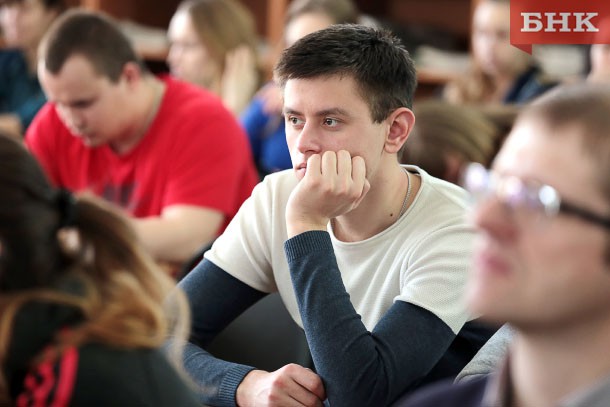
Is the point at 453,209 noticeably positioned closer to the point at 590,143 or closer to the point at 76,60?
the point at 590,143

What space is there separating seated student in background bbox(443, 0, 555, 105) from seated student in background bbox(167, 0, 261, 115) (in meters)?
0.86

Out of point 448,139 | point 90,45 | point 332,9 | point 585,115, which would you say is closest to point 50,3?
point 332,9

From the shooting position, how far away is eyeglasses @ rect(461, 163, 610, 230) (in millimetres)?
858

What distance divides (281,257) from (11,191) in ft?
2.24

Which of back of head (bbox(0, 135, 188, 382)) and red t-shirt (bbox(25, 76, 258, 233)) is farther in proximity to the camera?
red t-shirt (bbox(25, 76, 258, 233))

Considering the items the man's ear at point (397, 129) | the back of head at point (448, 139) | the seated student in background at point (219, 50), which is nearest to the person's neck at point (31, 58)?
the seated student in background at point (219, 50)

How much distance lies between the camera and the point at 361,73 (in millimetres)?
1609

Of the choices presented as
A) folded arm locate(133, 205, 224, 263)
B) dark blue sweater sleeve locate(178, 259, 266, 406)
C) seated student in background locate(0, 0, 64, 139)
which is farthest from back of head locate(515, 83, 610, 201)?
seated student in background locate(0, 0, 64, 139)

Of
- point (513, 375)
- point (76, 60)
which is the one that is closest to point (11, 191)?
point (513, 375)

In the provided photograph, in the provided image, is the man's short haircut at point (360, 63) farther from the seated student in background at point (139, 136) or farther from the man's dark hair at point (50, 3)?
the man's dark hair at point (50, 3)

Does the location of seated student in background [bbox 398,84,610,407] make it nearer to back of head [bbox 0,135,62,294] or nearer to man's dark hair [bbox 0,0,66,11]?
back of head [bbox 0,135,62,294]

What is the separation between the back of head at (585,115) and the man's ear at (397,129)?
687mm

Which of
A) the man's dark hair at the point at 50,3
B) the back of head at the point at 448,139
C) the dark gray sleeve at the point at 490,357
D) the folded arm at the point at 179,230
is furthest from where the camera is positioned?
the man's dark hair at the point at 50,3

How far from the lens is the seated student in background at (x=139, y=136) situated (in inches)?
98.7
